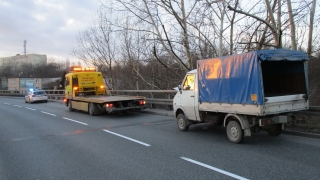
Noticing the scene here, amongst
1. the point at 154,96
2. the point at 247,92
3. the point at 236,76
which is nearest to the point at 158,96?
the point at 154,96

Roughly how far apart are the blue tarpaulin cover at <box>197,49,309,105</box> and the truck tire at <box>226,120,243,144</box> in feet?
2.02

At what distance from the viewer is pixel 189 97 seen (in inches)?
359

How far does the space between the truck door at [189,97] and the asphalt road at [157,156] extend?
71 cm

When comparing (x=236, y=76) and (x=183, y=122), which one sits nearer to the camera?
(x=236, y=76)

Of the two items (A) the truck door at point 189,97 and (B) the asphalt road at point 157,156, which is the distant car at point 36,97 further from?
(A) the truck door at point 189,97

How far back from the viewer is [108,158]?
6312 millimetres

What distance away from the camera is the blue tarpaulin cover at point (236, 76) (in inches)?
264

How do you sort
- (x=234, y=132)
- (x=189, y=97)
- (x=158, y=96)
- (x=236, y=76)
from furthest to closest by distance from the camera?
(x=158, y=96)
(x=189, y=97)
(x=234, y=132)
(x=236, y=76)

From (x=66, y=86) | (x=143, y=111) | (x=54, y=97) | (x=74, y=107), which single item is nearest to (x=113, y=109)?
(x=143, y=111)

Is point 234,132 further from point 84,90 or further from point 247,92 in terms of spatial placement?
point 84,90

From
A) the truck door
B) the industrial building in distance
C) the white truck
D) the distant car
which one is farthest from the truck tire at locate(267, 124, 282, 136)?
the industrial building in distance

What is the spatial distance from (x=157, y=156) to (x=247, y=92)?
9.16 ft

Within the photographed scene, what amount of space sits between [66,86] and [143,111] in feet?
21.2

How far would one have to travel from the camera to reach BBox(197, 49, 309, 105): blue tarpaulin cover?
6.69m
